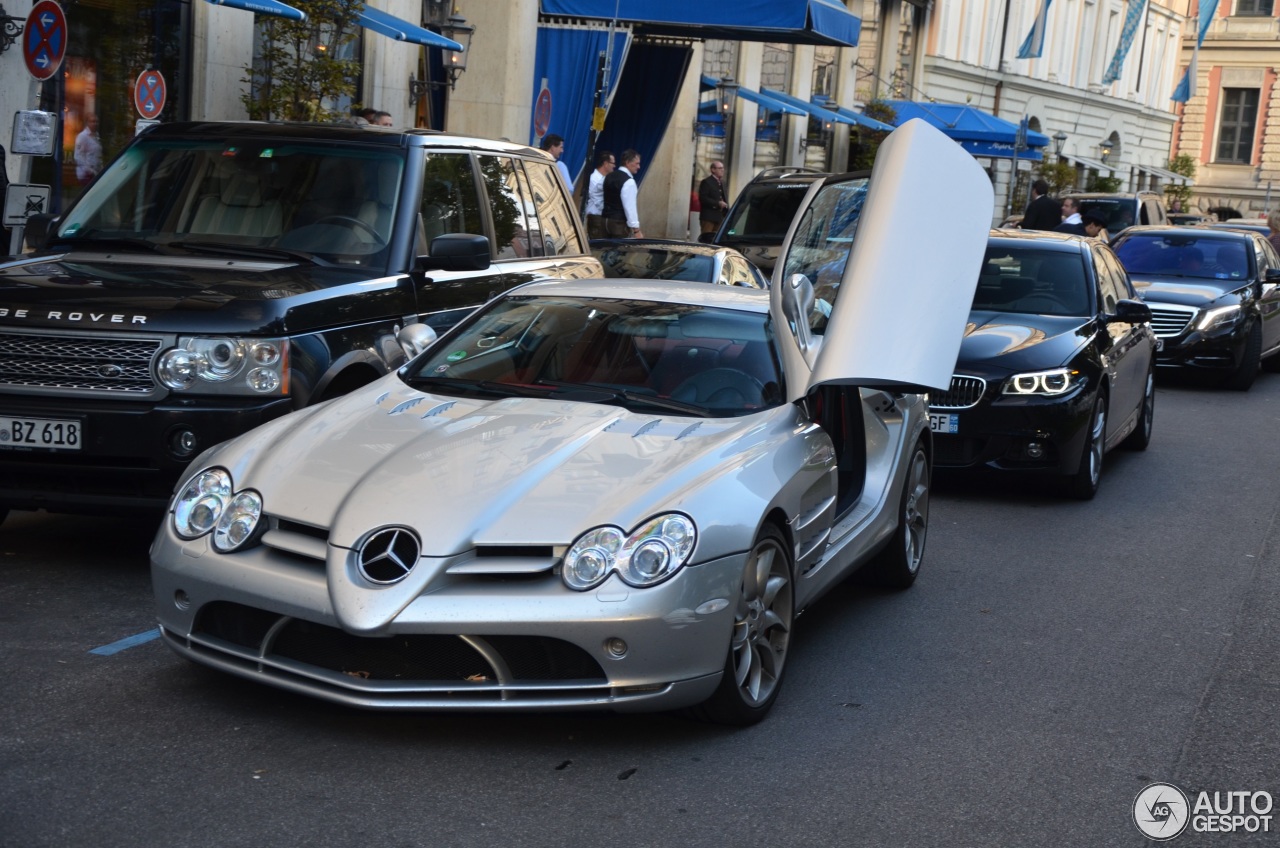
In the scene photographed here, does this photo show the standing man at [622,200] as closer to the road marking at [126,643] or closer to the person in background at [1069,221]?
the person in background at [1069,221]

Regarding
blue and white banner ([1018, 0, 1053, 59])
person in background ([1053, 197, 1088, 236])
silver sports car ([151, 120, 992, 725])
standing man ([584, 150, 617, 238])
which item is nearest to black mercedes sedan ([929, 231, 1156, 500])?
silver sports car ([151, 120, 992, 725])

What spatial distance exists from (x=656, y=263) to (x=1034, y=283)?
11.7ft

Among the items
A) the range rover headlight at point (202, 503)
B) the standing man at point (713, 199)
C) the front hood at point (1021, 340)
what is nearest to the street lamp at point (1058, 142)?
the standing man at point (713, 199)

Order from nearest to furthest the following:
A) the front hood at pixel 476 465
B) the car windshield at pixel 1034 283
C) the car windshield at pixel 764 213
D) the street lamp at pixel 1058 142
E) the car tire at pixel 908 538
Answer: the front hood at pixel 476 465 → the car tire at pixel 908 538 → the car windshield at pixel 1034 283 → the car windshield at pixel 764 213 → the street lamp at pixel 1058 142

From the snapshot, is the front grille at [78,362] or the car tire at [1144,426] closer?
the front grille at [78,362]

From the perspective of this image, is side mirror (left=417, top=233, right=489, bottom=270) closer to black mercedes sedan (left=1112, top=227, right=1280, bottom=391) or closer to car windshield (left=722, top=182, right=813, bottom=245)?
black mercedes sedan (left=1112, top=227, right=1280, bottom=391)

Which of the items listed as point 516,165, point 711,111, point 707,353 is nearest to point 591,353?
point 707,353

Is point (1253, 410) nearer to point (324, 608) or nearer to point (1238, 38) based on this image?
point (324, 608)

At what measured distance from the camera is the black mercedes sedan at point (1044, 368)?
9.77 meters

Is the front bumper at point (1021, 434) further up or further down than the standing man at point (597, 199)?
further down

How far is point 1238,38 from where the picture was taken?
239ft

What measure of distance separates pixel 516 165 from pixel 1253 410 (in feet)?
31.9

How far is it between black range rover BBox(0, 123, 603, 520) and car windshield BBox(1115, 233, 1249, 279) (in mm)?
10828

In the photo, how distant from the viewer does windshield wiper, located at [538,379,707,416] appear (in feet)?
19.2
